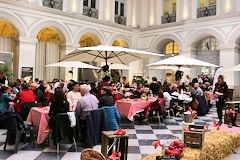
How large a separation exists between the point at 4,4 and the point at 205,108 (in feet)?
34.9

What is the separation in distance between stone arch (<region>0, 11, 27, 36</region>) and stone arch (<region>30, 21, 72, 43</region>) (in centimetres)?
46

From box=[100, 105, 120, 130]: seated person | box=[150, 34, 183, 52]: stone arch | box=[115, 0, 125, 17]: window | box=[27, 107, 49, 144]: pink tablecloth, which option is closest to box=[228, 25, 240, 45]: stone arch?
box=[150, 34, 183, 52]: stone arch

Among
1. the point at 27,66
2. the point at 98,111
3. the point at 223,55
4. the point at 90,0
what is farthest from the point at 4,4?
the point at 223,55

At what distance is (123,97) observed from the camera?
703 cm

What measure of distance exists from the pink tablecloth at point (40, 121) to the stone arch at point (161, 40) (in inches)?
479

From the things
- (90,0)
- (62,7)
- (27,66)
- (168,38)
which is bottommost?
(27,66)

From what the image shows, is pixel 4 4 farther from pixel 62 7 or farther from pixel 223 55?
pixel 223 55

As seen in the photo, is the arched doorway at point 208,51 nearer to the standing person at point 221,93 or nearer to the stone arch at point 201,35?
the stone arch at point 201,35

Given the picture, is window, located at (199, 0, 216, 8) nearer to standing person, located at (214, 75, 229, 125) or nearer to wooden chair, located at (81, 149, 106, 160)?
standing person, located at (214, 75, 229, 125)

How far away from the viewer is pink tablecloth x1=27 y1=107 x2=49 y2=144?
13.7ft

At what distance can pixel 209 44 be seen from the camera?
15234 mm

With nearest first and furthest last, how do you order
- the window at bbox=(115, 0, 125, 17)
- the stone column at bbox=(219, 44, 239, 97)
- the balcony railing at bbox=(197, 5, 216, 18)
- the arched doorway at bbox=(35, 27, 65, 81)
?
the stone column at bbox=(219, 44, 239, 97) → the balcony railing at bbox=(197, 5, 216, 18) → the window at bbox=(115, 0, 125, 17) → the arched doorway at bbox=(35, 27, 65, 81)

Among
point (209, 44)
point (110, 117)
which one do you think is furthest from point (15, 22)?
point (209, 44)

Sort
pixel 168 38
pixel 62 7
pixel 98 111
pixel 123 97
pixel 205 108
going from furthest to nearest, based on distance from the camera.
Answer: pixel 168 38 < pixel 62 7 < pixel 205 108 < pixel 123 97 < pixel 98 111
